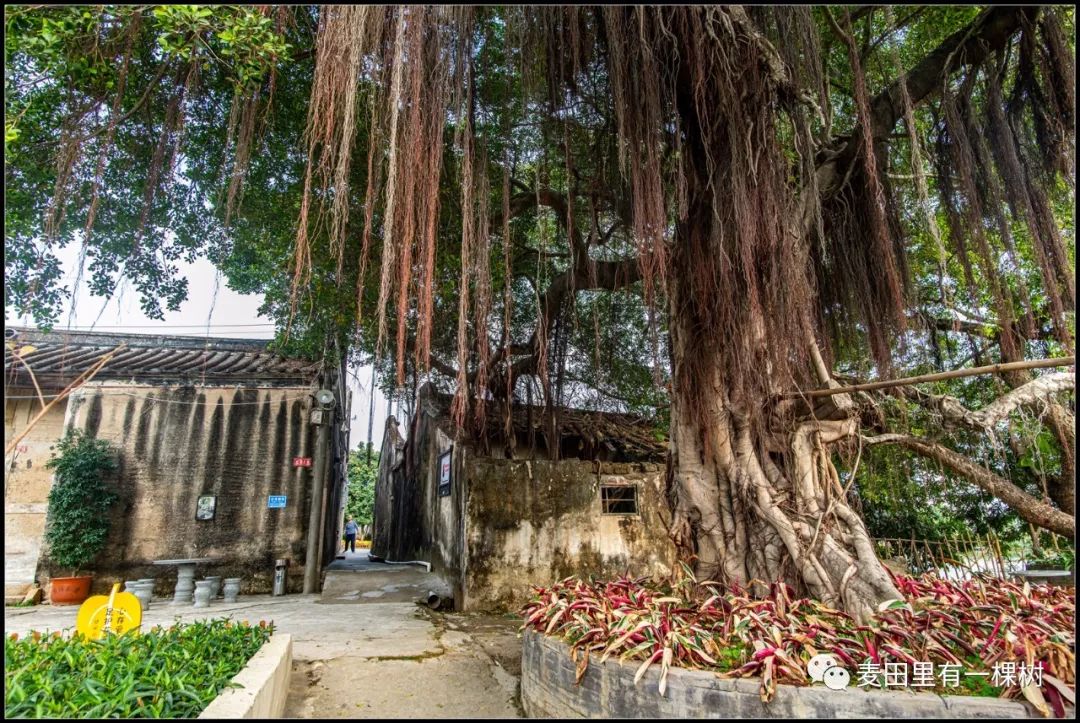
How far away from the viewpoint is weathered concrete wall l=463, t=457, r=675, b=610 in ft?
21.3

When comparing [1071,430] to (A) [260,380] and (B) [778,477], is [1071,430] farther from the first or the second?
(A) [260,380]

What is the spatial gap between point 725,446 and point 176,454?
706 cm

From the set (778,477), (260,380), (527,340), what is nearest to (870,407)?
(778,477)

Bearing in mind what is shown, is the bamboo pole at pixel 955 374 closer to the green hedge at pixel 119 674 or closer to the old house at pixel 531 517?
the old house at pixel 531 517

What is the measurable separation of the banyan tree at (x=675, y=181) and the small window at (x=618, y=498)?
2355 millimetres

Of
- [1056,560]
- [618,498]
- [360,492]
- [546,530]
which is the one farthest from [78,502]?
[360,492]

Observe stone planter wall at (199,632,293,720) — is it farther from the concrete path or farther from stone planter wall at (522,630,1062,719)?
the concrete path

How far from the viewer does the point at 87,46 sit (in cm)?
322

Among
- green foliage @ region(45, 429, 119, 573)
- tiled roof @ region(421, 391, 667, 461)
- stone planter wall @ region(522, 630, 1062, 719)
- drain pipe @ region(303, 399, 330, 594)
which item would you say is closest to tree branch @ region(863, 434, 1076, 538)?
stone planter wall @ region(522, 630, 1062, 719)

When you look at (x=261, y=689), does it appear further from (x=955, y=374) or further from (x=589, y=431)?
(x=589, y=431)

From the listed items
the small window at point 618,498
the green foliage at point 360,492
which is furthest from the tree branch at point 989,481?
the green foliage at point 360,492

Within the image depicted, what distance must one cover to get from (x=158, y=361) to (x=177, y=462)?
5.98 ft

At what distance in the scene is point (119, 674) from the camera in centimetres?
246

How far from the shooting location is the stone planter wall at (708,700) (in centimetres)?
225
